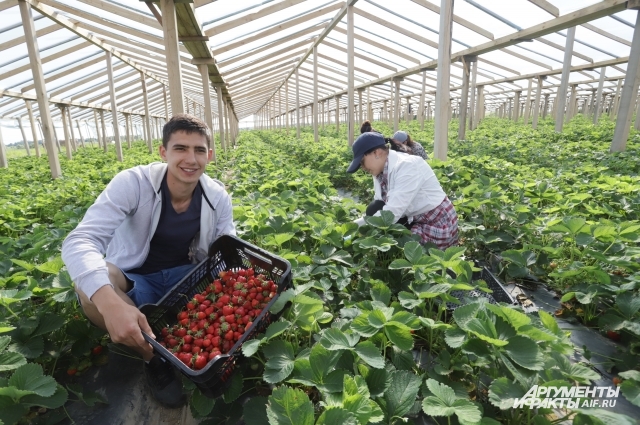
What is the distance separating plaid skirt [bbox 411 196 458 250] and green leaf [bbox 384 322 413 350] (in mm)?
1927

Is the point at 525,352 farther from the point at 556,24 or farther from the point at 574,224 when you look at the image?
the point at 556,24

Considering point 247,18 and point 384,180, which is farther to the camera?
point 247,18

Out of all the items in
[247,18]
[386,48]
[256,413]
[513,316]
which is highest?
[386,48]

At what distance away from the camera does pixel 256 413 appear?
1.36 meters

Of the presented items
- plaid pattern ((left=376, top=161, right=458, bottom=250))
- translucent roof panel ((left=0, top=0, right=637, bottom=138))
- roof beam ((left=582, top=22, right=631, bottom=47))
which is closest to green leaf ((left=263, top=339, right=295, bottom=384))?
plaid pattern ((left=376, top=161, right=458, bottom=250))

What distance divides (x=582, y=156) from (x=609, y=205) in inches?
178

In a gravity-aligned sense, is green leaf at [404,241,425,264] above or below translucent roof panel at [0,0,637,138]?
below

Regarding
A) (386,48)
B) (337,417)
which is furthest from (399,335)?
(386,48)

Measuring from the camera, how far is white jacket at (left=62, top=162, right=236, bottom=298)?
1697mm

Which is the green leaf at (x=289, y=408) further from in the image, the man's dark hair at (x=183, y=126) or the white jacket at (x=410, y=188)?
the white jacket at (x=410, y=188)

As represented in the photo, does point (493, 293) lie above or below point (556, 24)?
below

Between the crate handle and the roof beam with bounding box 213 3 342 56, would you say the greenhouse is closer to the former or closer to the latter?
the crate handle

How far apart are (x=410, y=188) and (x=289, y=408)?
2443mm

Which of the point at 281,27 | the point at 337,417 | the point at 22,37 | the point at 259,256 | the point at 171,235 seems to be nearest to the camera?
the point at 337,417
